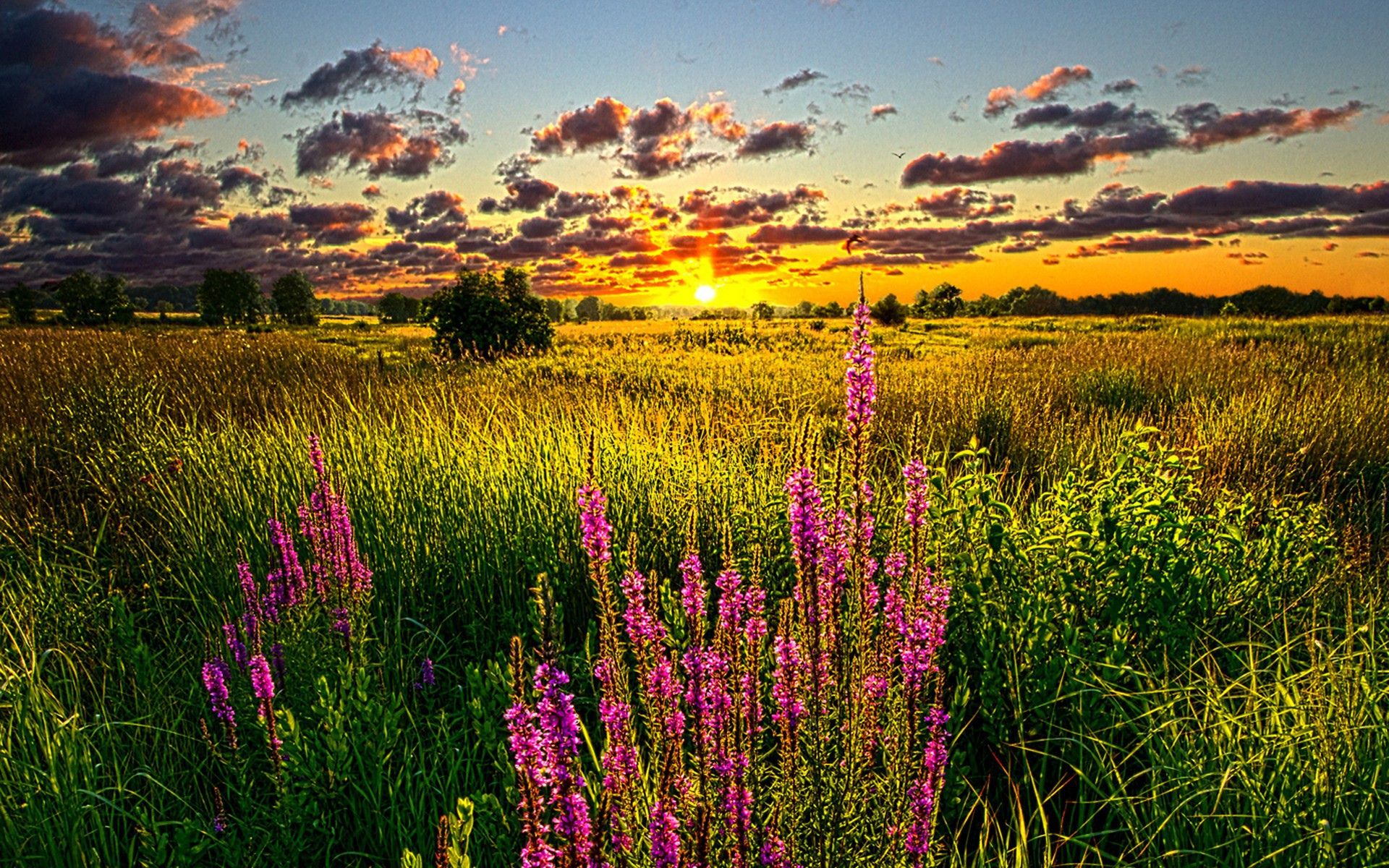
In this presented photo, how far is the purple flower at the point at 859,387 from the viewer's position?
165 centimetres

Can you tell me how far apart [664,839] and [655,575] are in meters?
0.92

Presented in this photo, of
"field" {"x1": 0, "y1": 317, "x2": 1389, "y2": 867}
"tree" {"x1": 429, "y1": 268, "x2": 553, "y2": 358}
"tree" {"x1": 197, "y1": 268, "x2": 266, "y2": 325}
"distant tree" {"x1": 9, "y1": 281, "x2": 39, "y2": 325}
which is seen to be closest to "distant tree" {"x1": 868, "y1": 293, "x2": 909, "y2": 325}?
"tree" {"x1": 429, "y1": 268, "x2": 553, "y2": 358}

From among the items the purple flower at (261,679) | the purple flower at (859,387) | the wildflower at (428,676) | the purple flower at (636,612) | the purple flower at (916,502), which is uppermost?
the purple flower at (859,387)

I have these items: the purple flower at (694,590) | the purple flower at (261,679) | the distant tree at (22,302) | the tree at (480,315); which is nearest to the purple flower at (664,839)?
the purple flower at (694,590)

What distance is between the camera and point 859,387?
166 cm

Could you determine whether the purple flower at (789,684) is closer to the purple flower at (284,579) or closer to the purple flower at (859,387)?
the purple flower at (859,387)

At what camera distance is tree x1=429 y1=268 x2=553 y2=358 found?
65.2 ft

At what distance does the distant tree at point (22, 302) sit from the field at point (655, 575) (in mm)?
68549

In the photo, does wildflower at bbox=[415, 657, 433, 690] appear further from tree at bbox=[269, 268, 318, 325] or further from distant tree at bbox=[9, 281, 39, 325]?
tree at bbox=[269, 268, 318, 325]

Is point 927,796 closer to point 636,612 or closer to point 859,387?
point 636,612

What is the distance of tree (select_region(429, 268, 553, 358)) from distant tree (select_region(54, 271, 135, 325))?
32896 mm

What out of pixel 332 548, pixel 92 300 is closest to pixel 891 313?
pixel 332 548

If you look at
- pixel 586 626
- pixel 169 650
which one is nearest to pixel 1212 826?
pixel 586 626

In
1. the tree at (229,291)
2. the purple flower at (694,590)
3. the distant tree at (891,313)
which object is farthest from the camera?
the tree at (229,291)
